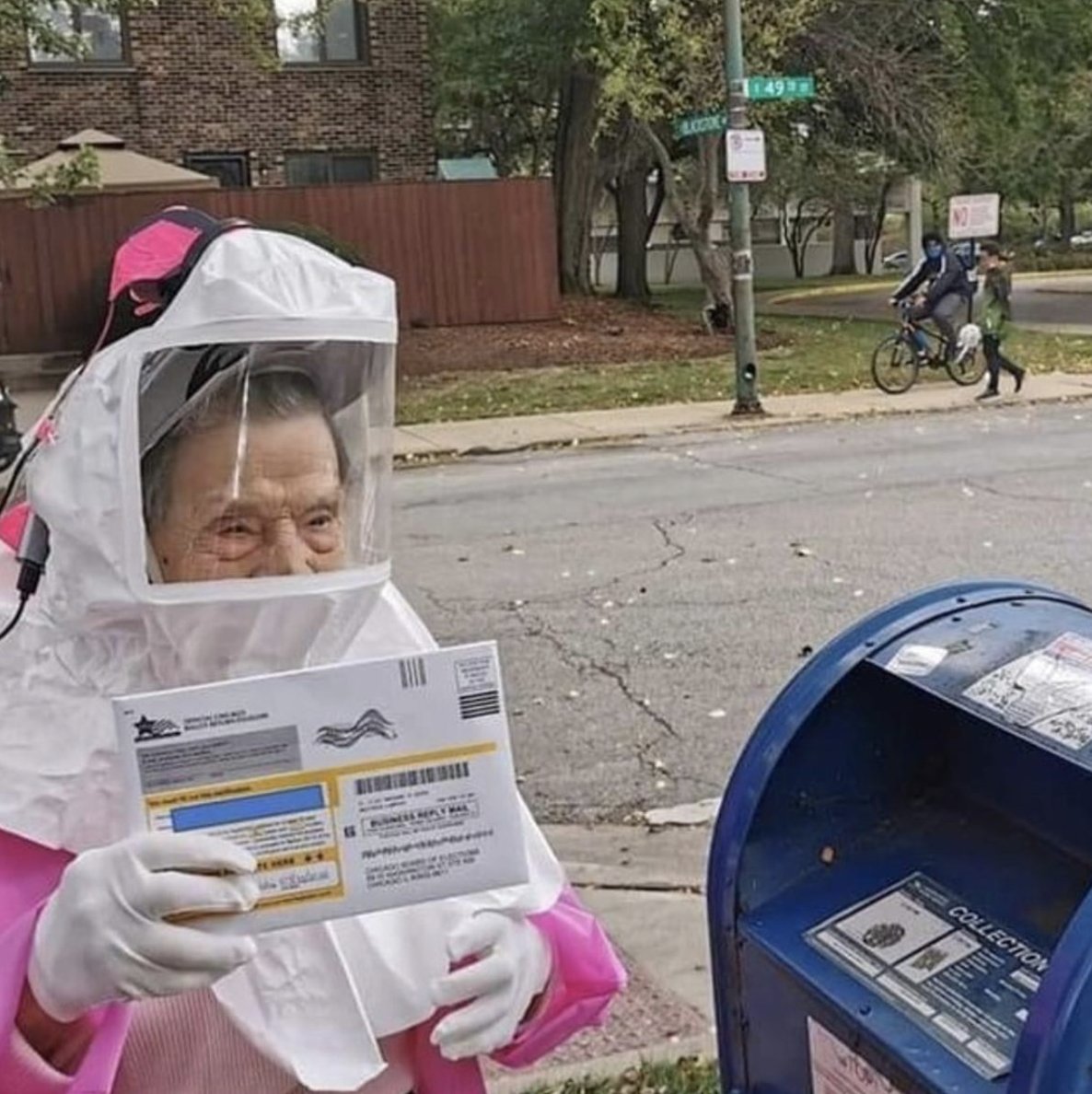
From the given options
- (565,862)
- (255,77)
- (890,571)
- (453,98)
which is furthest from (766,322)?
(565,862)

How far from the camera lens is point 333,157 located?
23.1m

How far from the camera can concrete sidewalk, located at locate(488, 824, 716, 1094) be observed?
3096 mm

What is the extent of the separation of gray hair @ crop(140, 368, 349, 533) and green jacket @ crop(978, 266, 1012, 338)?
14421 mm

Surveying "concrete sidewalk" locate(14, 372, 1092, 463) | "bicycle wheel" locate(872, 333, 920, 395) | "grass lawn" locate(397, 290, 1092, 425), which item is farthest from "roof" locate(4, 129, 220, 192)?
"bicycle wheel" locate(872, 333, 920, 395)

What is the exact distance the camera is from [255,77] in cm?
2233

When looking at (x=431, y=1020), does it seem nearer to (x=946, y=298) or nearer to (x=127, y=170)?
(x=946, y=298)

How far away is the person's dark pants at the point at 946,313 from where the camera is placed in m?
16.0

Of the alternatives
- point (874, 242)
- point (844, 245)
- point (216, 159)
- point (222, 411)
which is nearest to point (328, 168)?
point (216, 159)

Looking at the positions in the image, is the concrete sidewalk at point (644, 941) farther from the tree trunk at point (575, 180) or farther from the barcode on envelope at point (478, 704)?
the tree trunk at point (575, 180)

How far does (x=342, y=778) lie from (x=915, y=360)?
1510 cm

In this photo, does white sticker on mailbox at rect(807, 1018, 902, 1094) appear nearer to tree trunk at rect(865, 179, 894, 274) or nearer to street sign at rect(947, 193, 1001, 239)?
street sign at rect(947, 193, 1001, 239)

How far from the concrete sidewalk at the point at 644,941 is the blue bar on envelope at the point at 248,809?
1.81 m

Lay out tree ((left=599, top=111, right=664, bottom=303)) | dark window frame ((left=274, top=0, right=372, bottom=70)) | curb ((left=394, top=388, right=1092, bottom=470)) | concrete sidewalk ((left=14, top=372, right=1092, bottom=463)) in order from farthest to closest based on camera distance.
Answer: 1. tree ((left=599, top=111, right=664, bottom=303))
2. dark window frame ((left=274, top=0, right=372, bottom=70))
3. concrete sidewalk ((left=14, top=372, right=1092, bottom=463))
4. curb ((left=394, top=388, right=1092, bottom=470))

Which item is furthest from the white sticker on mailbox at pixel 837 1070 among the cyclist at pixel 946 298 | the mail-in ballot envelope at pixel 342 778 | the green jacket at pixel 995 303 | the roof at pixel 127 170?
the roof at pixel 127 170
